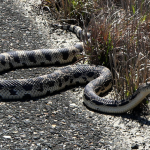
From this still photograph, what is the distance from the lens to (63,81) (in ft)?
26.2

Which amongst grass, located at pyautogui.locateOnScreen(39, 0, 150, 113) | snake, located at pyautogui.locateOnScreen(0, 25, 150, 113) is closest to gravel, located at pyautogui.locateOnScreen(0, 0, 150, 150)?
snake, located at pyautogui.locateOnScreen(0, 25, 150, 113)

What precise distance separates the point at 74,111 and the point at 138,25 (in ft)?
8.55

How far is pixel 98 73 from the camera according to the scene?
322 inches

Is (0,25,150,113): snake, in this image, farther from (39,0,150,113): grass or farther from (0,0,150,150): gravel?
(39,0,150,113): grass

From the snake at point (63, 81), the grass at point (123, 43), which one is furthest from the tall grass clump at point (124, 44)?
the snake at point (63, 81)

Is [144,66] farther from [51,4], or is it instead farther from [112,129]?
[51,4]

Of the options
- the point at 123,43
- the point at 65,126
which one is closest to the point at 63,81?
the point at 123,43

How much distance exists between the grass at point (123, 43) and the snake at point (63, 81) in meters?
0.31

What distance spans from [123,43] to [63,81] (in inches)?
63.5

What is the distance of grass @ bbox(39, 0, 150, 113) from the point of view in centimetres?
683

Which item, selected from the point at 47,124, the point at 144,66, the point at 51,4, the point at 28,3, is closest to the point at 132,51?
the point at 144,66

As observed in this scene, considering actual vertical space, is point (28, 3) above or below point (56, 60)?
above

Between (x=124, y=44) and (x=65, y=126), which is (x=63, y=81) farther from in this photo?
(x=65, y=126)

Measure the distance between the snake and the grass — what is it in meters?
0.31
